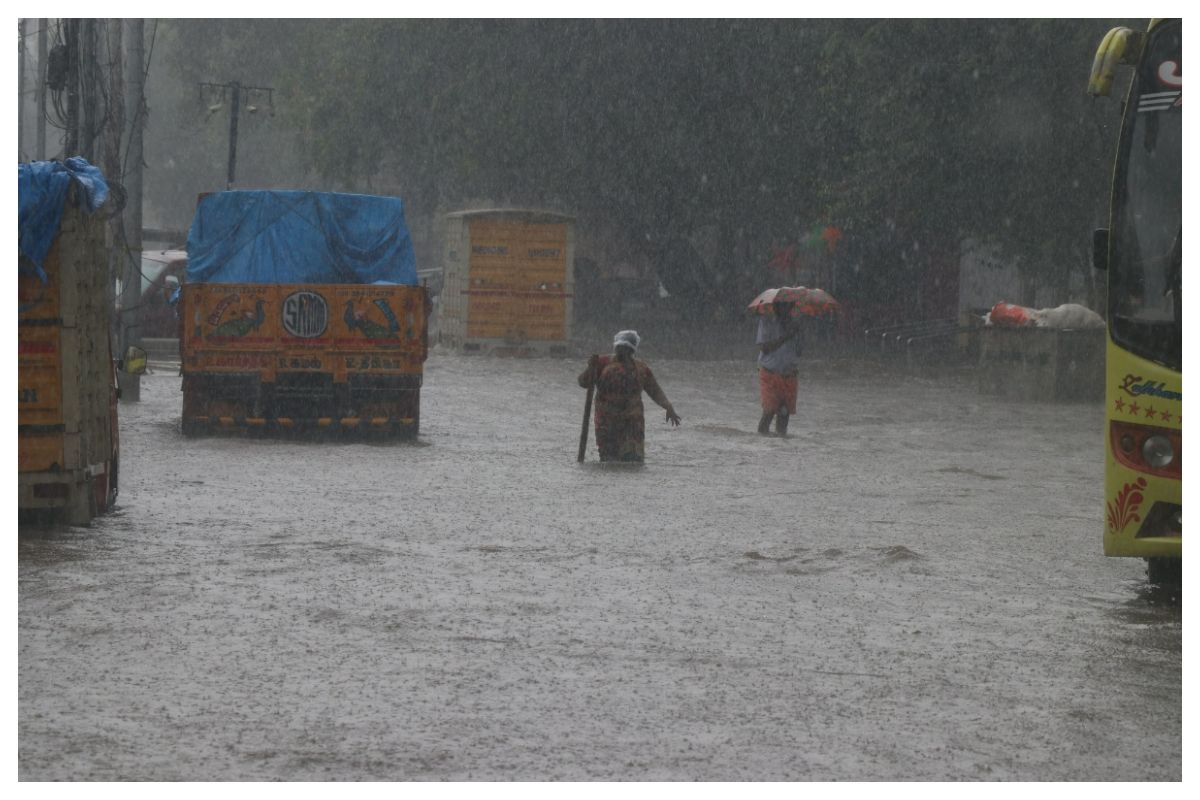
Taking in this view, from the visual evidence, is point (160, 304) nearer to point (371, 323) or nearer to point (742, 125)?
point (742, 125)

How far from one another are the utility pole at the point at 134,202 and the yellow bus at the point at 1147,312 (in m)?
15.8

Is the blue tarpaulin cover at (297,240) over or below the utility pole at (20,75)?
below

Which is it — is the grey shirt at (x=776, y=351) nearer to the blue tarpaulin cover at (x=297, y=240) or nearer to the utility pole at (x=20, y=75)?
the blue tarpaulin cover at (x=297, y=240)

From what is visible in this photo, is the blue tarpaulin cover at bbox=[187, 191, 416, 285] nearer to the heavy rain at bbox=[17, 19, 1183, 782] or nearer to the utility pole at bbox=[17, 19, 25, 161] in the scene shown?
the heavy rain at bbox=[17, 19, 1183, 782]

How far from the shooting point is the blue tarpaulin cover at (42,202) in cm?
1137

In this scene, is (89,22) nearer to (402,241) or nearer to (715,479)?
(402,241)

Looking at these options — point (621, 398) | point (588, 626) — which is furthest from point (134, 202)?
point (588, 626)

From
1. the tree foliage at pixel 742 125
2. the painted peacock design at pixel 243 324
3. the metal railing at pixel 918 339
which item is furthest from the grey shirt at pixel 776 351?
the metal railing at pixel 918 339

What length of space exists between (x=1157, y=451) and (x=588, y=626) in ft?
9.36

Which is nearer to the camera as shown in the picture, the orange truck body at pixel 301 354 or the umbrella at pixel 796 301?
the orange truck body at pixel 301 354

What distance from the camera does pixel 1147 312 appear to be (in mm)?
9117

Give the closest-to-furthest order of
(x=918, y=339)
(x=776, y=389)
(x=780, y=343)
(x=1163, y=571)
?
1. (x=1163, y=571)
2. (x=780, y=343)
3. (x=776, y=389)
4. (x=918, y=339)

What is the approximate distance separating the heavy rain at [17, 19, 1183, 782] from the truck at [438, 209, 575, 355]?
0.27ft

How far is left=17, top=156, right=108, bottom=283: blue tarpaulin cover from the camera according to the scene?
1137cm
